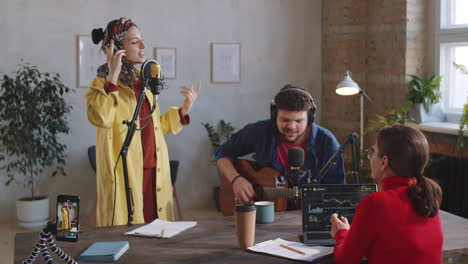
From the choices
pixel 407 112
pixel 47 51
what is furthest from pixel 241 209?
pixel 47 51

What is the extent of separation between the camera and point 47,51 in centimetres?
561

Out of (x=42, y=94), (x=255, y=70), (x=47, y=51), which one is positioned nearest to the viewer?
(x=42, y=94)

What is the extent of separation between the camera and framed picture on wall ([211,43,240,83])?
6070 millimetres

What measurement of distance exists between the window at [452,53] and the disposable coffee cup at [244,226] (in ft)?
11.5

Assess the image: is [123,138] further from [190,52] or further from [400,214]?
[190,52]

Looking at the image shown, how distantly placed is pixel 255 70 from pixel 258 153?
326 cm

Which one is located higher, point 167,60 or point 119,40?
point 167,60

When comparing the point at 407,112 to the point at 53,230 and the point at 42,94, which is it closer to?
A: the point at 42,94

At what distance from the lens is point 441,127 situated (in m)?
4.81

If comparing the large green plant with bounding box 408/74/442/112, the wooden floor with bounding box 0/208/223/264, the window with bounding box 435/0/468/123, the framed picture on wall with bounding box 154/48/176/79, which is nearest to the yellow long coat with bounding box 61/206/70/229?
the wooden floor with bounding box 0/208/223/264

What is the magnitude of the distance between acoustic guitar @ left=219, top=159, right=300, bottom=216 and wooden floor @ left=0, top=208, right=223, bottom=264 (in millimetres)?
2154

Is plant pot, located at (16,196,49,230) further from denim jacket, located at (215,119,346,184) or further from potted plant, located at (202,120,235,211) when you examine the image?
denim jacket, located at (215,119,346,184)

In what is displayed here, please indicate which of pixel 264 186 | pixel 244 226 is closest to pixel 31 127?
pixel 264 186

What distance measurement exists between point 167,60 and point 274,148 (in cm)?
321
